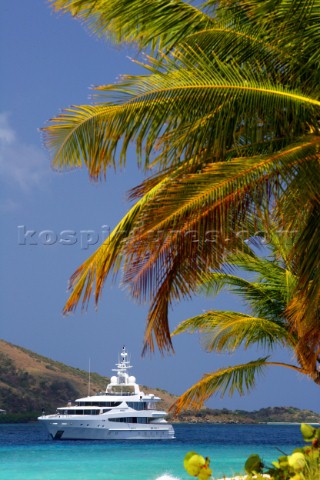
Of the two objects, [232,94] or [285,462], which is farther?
[232,94]

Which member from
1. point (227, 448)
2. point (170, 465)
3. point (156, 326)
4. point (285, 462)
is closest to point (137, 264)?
point (156, 326)

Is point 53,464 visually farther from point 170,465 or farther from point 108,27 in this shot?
point 108,27

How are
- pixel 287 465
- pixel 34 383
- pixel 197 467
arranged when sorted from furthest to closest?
1. pixel 34 383
2. pixel 287 465
3. pixel 197 467

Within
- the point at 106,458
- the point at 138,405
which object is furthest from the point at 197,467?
the point at 138,405

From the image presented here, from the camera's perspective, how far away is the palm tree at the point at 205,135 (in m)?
5.67

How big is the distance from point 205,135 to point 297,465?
363 cm

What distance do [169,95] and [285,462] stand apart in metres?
3.30

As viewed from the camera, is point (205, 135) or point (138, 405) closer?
point (205, 135)

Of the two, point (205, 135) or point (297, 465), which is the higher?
point (205, 135)

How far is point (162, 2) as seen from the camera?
6594mm

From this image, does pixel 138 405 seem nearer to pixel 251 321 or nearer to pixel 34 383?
pixel 34 383

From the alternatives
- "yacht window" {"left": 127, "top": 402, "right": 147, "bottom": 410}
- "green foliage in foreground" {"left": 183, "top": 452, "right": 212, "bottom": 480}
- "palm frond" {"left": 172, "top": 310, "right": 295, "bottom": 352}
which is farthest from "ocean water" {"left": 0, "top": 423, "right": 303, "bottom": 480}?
"green foliage in foreground" {"left": 183, "top": 452, "right": 212, "bottom": 480}

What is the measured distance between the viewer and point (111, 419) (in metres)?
55.0

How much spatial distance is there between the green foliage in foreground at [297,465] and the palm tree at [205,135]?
234 centimetres
